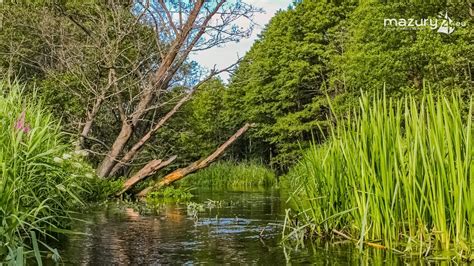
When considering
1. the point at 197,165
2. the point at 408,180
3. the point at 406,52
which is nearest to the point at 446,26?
the point at 406,52

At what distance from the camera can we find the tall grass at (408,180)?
3555 millimetres

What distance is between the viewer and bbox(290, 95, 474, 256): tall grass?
3555 mm

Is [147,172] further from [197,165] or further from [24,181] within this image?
[24,181]

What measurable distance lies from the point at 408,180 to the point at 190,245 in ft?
6.67

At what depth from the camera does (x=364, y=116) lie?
14.2 feet

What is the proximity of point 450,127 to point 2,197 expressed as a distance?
3045 millimetres

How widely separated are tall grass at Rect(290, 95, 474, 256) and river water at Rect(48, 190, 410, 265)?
29 cm

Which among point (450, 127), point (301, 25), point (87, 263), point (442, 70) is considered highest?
point (301, 25)

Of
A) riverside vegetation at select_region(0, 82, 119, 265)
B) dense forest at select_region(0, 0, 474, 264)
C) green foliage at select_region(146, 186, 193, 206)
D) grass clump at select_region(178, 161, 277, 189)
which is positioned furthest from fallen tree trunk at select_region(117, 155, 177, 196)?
grass clump at select_region(178, 161, 277, 189)

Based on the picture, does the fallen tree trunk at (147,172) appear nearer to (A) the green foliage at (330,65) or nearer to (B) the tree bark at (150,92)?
(B) the tree bark at (150,92)

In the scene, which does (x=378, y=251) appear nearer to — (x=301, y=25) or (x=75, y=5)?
(x=75, y=5)

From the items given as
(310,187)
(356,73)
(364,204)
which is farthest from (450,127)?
(356,73)

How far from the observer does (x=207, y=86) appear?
14008 millimetres

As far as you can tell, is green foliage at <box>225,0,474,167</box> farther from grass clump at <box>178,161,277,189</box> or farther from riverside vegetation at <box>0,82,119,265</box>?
riverside vegetation at <box>0,82,119,265</box>
